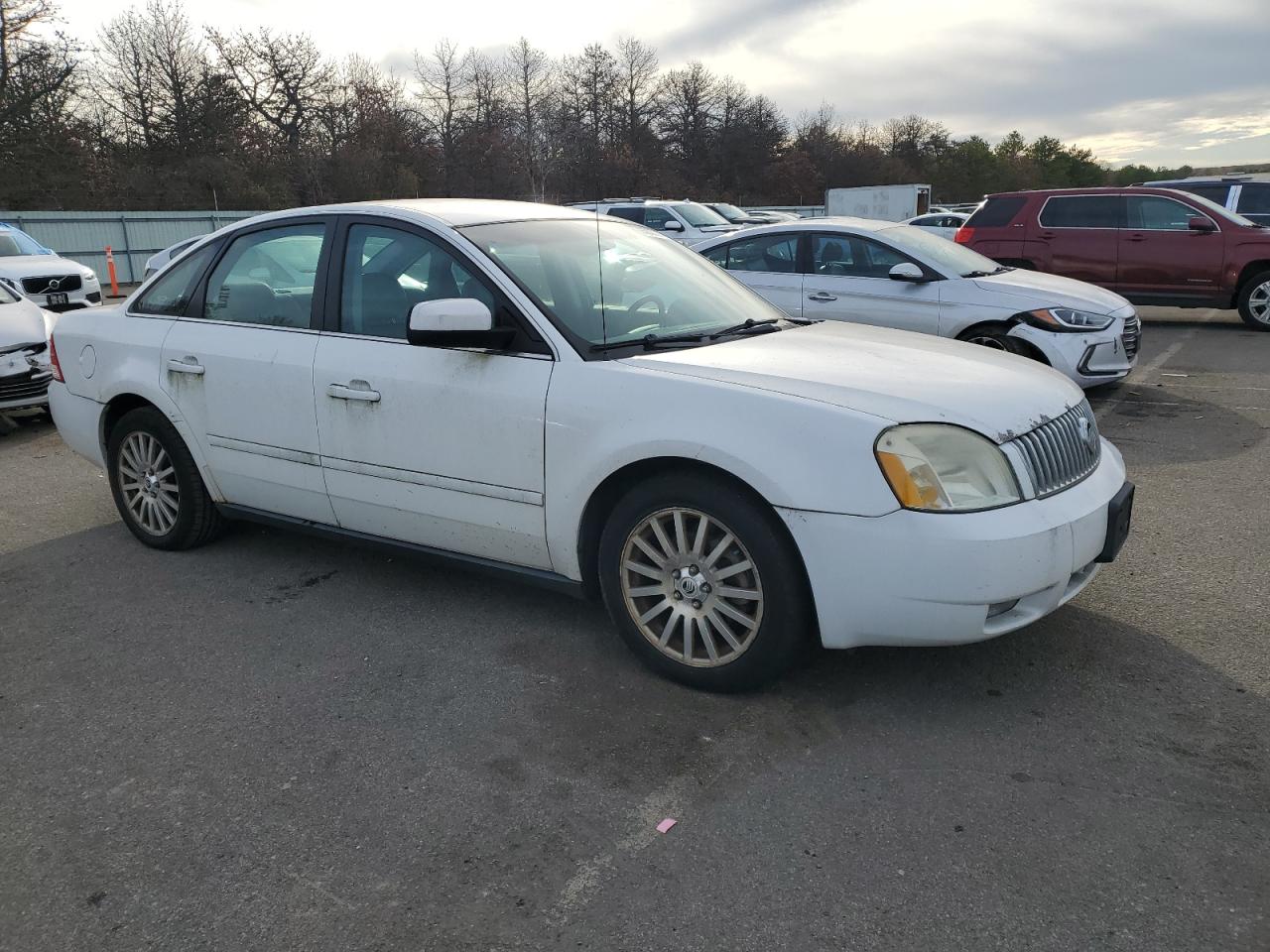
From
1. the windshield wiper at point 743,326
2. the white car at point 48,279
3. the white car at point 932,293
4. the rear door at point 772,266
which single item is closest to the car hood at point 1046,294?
the white car at point 932,293

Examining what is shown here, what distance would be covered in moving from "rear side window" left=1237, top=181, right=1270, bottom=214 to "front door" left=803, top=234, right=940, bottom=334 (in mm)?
10218

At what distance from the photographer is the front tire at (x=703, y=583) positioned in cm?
320

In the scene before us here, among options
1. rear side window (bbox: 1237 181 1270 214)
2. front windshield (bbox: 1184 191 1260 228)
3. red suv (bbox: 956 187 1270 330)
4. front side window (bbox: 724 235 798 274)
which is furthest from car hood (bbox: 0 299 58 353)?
rear side window (bbox: 1237 181 1270 214)

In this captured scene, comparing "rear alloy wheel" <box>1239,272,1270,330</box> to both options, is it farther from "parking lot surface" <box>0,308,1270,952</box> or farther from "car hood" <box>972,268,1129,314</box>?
"parking lot surface" <box>0,308,1270,952</box>

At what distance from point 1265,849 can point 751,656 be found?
1463 mm

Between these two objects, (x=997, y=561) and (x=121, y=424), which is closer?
(x=997, y=561)

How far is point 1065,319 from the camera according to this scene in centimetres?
820

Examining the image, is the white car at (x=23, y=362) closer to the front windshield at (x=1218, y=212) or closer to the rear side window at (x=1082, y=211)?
the rear side window at (x=1082, y=211)

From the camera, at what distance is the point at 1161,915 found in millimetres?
2332

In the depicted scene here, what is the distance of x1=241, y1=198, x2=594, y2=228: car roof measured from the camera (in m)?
4.20

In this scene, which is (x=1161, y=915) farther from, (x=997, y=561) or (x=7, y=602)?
(x=7, y=602)

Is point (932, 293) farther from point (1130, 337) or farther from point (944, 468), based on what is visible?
point (944, 468)

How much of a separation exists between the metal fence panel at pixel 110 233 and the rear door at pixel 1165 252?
21.4 meters

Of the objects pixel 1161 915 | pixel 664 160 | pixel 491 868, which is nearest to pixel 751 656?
pixel 491 868
